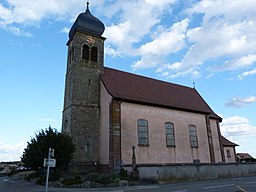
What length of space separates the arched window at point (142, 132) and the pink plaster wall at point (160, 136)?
Result: 36 cm

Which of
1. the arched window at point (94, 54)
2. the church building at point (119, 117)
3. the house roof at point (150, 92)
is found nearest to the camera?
the church building at point (119, 117)

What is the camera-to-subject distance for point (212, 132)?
3128 centimetres

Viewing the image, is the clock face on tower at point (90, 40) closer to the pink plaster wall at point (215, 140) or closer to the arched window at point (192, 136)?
the arched window at point (192, 136)

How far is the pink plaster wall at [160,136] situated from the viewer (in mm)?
22750

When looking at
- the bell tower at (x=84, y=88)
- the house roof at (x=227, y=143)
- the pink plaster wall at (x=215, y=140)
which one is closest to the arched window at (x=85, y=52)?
the bell tower at (x=84, y=88)

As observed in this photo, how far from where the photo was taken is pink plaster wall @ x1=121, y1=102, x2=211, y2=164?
22.8 meters

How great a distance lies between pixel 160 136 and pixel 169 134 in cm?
136

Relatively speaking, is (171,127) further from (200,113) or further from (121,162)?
(121,162)

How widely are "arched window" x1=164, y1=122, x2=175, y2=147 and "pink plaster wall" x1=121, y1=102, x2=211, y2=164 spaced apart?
394mm

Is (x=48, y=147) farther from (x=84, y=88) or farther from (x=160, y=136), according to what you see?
(x=160, y=136)

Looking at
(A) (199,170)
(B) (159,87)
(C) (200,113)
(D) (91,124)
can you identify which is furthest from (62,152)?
(C) (200,113)

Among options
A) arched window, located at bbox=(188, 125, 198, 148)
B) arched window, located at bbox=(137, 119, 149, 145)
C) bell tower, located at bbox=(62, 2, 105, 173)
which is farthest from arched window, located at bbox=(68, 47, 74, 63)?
arched window, located at bbox=(188, 125, 198, 148)

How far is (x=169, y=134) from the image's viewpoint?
84.3 ft

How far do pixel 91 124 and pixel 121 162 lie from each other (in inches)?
201
